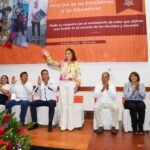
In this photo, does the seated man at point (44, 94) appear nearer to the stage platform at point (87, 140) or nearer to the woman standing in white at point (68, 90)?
the woman standing in white at point (68, 90)

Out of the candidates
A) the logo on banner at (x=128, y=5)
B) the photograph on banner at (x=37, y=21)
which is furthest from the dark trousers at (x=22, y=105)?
the logo on banner at (x=128, y=5)

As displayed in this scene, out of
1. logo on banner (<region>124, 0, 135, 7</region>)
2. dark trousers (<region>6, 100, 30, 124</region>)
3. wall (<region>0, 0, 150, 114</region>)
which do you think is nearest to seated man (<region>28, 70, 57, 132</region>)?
dark trousers (<region>6, 100, 30, 124</region>)

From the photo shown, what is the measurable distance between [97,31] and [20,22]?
1.74m

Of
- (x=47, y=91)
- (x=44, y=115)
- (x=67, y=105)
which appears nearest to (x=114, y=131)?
(x=67, y=105)

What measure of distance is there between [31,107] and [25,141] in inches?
132

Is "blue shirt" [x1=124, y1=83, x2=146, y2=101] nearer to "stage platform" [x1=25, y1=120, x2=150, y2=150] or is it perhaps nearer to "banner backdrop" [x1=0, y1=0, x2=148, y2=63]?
"stage platform" [x1=25, y1=120, x2=150, y2=150]

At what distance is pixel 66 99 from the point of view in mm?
4559

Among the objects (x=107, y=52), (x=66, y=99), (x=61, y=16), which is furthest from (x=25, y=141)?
(x=61, y=16)

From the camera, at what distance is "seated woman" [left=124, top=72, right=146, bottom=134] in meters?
4.38

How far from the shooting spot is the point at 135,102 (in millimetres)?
4527

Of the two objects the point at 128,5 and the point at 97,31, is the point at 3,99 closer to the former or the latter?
the point at 97,31

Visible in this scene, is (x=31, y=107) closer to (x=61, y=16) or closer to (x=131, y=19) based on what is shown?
(x=61, y=16)

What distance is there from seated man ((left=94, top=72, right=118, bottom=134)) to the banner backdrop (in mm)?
874

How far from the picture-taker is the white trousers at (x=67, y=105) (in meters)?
4.51
